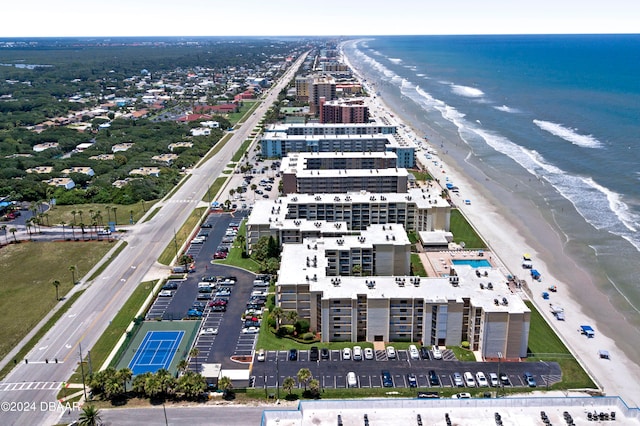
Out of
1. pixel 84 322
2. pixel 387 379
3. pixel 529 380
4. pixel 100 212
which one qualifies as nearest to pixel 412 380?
pixel 387 379

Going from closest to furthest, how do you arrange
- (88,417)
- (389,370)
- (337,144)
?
(88,417) < (389,370) < (337,144)

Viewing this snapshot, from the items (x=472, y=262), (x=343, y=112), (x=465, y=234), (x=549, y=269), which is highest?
(x=343, y=112)

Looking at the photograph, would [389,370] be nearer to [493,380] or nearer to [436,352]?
[436,352]

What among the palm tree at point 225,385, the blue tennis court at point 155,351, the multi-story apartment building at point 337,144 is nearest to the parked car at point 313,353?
the palm tree at point 225,385

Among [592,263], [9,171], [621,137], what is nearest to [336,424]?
[592,263]

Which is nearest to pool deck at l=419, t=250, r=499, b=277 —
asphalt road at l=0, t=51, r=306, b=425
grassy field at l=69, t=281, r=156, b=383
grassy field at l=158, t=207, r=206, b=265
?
grassy field at l=158, t=207, r=206, b=265

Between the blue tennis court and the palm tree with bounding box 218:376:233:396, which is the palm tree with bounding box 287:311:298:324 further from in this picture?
the blue tennis court
